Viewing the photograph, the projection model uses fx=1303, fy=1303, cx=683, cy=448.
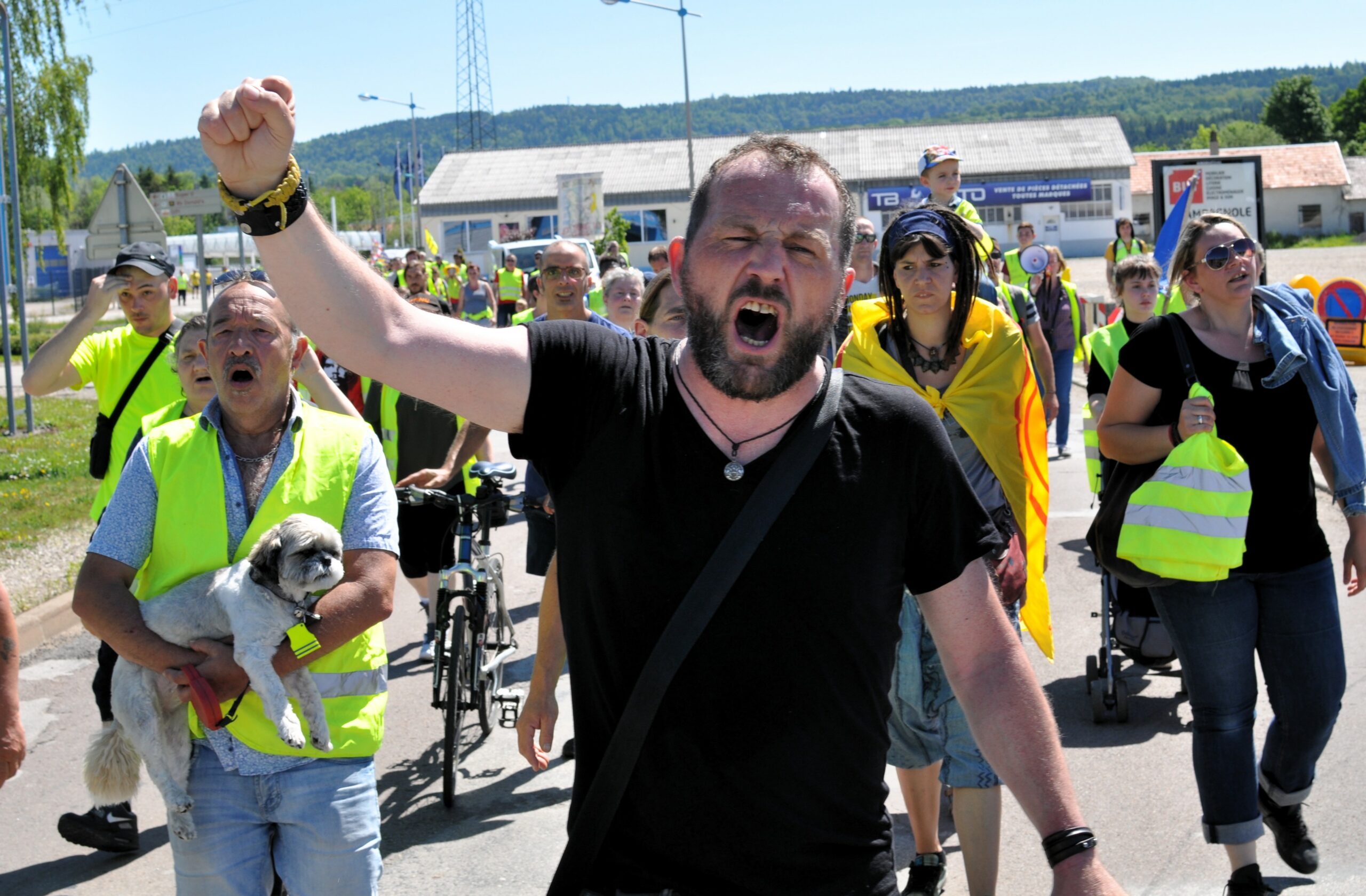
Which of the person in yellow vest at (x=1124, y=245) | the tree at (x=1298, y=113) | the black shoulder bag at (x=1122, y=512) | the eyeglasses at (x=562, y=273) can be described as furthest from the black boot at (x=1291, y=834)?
the tree at (x=1298, y=113)

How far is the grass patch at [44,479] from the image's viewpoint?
11.1 meters

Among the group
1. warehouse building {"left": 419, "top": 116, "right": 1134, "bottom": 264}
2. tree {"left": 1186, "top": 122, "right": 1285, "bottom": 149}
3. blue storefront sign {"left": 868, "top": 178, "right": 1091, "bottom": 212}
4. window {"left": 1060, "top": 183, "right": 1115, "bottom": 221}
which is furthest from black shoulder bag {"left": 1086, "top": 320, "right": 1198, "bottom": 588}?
tree {"left": 1186, "top": 122, "right": 1285, "bottom": 149}

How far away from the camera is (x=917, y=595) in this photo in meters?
2.34

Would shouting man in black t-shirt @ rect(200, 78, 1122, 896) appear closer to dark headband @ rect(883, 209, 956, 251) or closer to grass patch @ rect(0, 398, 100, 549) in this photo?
dark headband @ rect(883, 209, 956, 251)

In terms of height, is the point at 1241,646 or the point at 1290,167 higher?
the point at 1290,167

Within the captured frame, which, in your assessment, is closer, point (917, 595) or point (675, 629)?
point (675, 629)

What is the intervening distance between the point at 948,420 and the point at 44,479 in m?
11.8

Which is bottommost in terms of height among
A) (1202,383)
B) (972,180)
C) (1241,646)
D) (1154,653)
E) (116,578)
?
(1154,653)

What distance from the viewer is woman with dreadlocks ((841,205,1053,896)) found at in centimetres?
436

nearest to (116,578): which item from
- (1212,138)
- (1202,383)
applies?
(1202,383)

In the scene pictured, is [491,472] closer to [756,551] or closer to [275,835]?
[275,835]

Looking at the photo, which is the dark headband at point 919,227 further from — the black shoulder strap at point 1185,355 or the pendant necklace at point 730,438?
the pendant necklace at point 730,438

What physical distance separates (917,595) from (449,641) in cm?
405

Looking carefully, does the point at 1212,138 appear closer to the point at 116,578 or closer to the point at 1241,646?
the point at 1241,646
